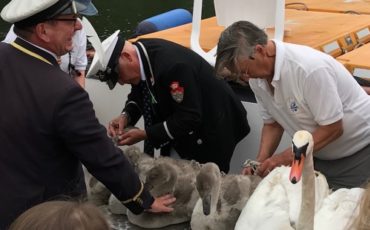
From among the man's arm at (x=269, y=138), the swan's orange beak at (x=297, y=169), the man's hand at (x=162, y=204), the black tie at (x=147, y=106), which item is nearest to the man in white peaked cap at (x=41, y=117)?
the man's hand at (x=162, y=204)

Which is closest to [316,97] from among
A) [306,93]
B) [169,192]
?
[306,93]

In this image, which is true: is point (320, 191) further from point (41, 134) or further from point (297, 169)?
point (41, 134)

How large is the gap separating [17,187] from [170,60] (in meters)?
1.16

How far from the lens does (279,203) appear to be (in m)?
2.29

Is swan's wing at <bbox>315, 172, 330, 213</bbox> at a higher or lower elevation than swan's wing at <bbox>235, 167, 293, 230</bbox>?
lower

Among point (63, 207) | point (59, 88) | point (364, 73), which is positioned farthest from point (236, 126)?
point (63, 207)

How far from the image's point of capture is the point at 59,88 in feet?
6.59

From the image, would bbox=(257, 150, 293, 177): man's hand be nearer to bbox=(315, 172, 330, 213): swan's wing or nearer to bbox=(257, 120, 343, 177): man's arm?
bbox=(257, 120, 343, 177): man's arm

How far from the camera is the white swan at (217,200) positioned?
7.62 ft

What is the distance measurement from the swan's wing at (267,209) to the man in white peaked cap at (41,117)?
50 centimetres

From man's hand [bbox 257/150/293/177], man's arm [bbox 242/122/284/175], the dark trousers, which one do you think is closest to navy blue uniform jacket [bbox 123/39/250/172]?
man's arm [bbox 242/122/284/175]

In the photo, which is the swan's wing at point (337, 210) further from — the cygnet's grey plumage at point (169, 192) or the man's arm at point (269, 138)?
the man's arm at point (269, 138)

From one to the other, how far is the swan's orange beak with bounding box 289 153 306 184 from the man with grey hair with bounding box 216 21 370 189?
1.65 ft

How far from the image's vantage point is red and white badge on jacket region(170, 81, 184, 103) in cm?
300
